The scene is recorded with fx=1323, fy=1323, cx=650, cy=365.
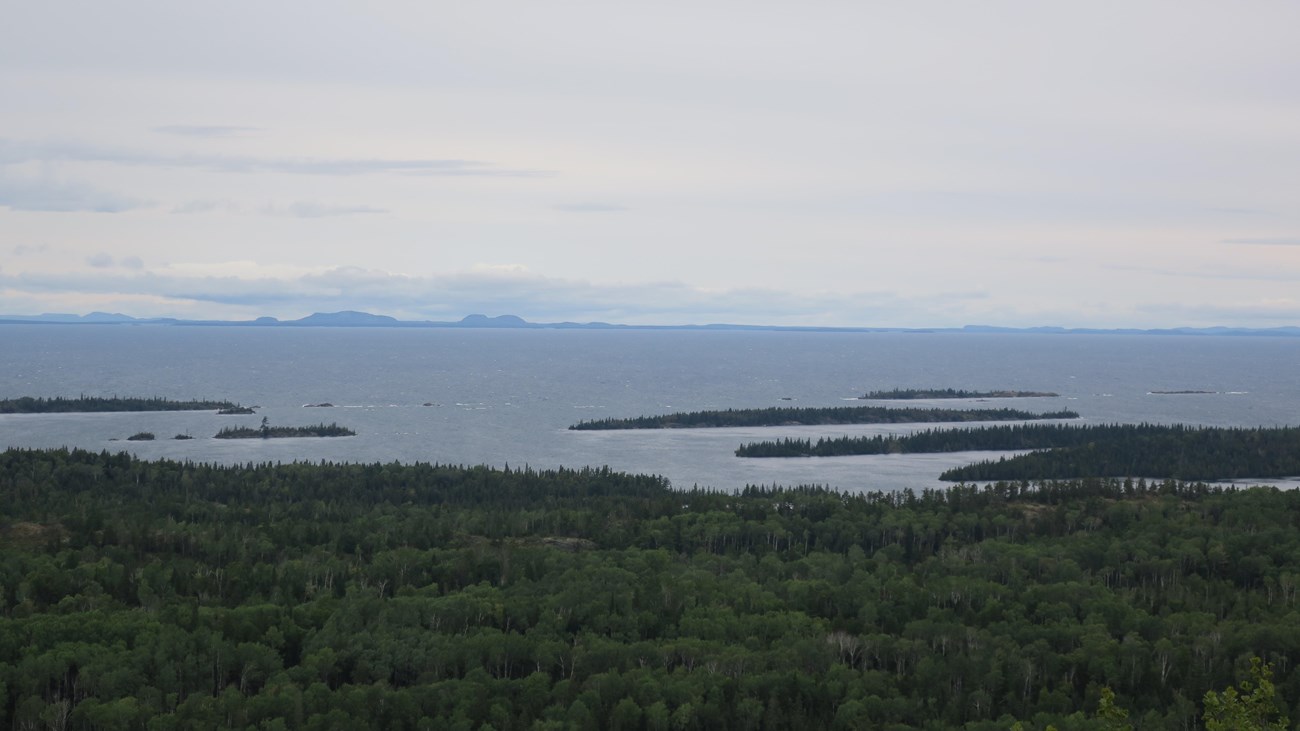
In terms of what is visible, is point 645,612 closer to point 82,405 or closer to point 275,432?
point 275,432

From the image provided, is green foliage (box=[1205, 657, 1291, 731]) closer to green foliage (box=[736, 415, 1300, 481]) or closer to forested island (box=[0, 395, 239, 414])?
green foliage (box=[736, 415, 1300, 481])

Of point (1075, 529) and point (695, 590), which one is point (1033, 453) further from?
point (695, 590)

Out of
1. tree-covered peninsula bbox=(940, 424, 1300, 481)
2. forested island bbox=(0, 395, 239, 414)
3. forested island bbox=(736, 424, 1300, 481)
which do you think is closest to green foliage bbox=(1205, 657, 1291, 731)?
tree-covered peninsula bbox=(940, 424, 1300, 481)

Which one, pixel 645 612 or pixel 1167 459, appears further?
pixel 1167 459

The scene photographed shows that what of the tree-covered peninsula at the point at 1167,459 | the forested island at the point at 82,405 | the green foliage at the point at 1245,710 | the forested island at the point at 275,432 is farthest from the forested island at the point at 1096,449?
the forested island at the point at 82,405

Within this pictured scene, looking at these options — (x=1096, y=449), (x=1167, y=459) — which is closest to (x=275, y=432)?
(x=1096, y=449)

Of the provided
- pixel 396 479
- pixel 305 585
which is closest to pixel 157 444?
pixel 396 479

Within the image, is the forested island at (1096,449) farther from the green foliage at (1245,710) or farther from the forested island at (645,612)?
the green foliage at (1245,710)
